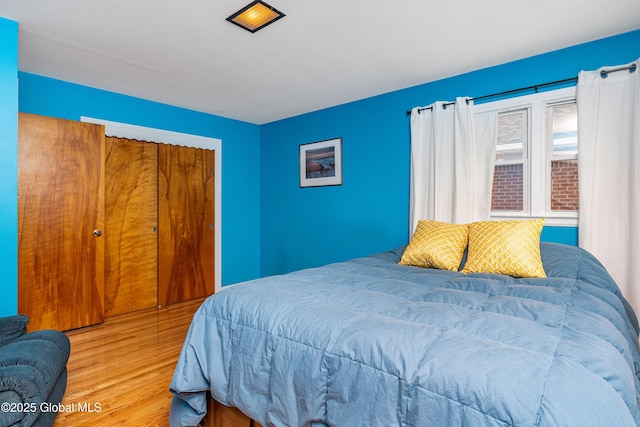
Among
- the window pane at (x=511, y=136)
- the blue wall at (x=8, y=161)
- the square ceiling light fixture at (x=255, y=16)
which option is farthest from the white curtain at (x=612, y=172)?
the blue wall at (x=8, y=161)

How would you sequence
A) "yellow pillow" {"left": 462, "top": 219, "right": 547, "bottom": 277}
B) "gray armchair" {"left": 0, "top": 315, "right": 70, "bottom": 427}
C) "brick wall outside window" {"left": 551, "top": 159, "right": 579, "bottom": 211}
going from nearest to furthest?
1. "gray armchair" {"left": 0, "top": 315, "right": 70, "bottom": 427}
2. "yellow pillow" {"left": 462, "top": 219, "right": 547, "bottom": 277}
3. "brick wall outside window" {"left": 551, "top": 159, "right": 579, "bottom": 211}

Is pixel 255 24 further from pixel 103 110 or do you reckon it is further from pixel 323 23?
pixel 103 110

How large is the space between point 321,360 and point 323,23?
82.5 inches

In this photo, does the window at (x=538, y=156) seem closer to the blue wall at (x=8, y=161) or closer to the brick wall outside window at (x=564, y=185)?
the brick wall outside window at (x=564, y=185)

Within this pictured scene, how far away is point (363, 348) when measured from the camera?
41.4 inches

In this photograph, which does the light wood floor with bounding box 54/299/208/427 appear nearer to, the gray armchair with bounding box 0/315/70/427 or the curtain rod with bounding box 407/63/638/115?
the gray armchair with bounding box 0/315/70/427

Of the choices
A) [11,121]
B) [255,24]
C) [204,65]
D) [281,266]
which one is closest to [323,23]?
[255,24]

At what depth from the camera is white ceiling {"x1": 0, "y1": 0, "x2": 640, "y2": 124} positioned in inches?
81.4

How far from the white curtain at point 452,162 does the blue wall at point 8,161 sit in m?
3.16

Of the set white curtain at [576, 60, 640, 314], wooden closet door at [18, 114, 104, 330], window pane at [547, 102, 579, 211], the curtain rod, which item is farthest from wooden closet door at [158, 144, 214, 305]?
white curtain at [576, 60, 640, 314]

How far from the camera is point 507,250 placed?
2068mm

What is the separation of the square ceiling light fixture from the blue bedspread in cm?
164

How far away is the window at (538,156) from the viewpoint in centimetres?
266

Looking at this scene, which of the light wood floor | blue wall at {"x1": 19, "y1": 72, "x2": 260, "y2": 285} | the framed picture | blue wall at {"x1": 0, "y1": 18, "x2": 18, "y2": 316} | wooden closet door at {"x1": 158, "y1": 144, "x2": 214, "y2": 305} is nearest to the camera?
the light wood floor
